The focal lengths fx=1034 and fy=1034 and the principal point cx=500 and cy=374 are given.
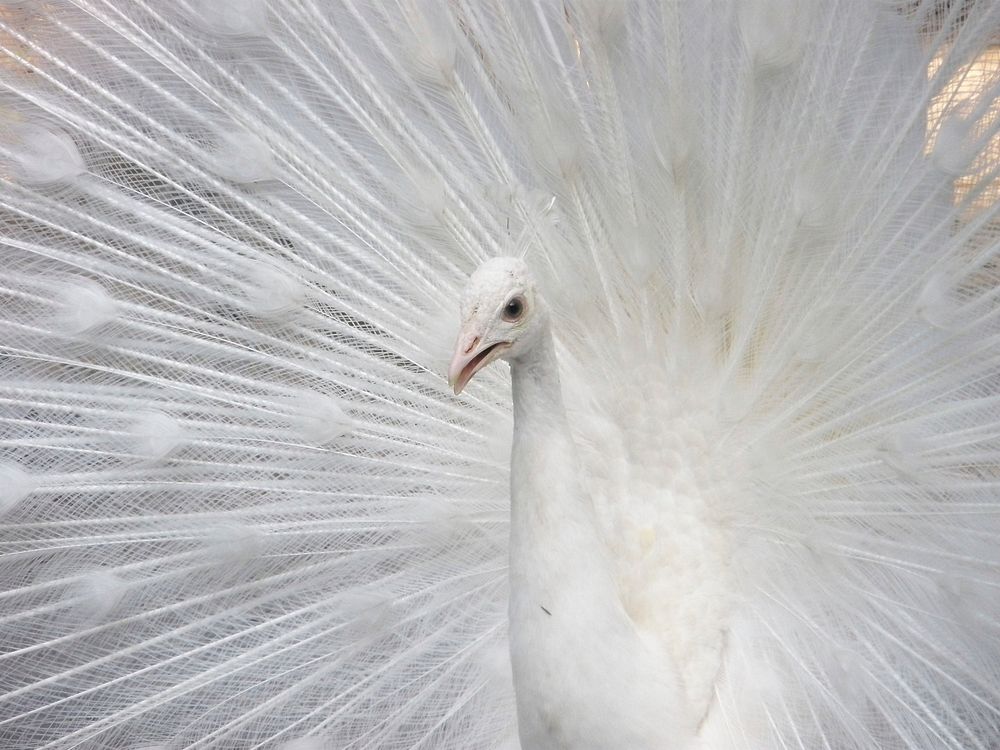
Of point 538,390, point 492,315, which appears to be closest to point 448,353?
point 538,390

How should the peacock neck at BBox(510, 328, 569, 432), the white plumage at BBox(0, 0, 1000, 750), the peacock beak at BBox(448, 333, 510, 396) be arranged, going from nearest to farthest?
the peacock beak at BBox(448, 333, 510, 396) → the peacock neck at BBox(510, 328, 569, 432) → the white plumage at BBox(0, 0, 1000, 750)

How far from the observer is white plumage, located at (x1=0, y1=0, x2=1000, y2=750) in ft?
5.22

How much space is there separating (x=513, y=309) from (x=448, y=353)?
0.48 metres

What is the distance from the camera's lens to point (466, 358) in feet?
4.01

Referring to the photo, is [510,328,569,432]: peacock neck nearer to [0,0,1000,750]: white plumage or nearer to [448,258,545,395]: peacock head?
[448,258,545,395]: peacock head

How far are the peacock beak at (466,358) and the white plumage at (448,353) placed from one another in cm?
40

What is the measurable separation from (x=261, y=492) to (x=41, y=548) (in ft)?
1.22

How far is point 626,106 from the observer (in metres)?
1.70

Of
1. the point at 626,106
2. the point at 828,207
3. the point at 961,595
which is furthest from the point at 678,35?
the point at 961,595

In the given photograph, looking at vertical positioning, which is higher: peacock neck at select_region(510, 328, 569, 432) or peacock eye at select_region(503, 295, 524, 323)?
peacock eye at select_region(503, 295, 524, 323)

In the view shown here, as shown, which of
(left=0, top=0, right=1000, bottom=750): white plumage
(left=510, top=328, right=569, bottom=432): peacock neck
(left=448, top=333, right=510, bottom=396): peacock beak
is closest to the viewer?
(left=448, top=333, right=510, bottom=396): peacock beak

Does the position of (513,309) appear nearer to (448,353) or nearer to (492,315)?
(492,315)

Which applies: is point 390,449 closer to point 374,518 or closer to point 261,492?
point 374,518

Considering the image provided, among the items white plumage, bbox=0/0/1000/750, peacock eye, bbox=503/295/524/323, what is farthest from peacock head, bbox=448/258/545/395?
white plumage, bbox=0/0/1000/750
